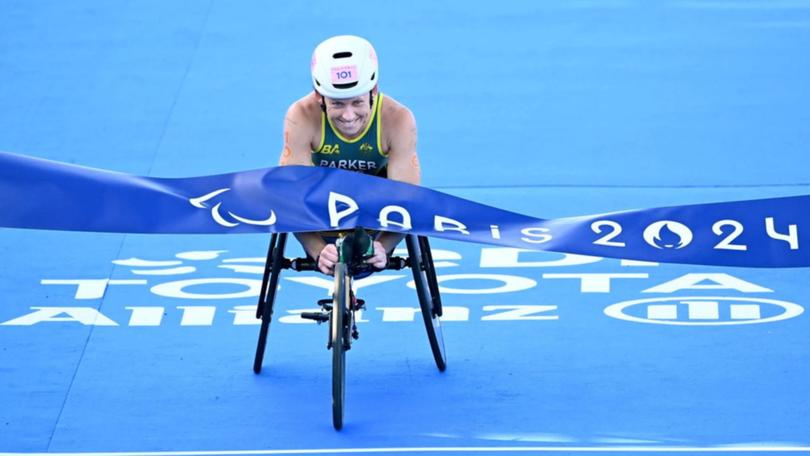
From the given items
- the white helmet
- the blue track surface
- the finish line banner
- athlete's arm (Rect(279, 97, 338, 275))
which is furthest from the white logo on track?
the white helmet

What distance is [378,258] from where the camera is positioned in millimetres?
5688

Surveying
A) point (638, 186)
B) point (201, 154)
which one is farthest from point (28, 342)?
point (638, 186)

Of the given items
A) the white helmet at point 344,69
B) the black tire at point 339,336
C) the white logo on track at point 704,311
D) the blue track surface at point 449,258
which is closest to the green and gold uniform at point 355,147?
the white helmet at point 344,69

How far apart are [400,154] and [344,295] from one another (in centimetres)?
65

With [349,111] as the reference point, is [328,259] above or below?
below

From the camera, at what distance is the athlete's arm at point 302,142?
584cm

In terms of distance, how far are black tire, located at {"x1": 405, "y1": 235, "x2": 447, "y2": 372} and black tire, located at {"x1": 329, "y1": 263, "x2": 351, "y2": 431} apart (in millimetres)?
344

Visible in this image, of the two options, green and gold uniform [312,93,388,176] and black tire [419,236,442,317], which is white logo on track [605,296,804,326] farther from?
green and gold uniform [312,93,388,176]

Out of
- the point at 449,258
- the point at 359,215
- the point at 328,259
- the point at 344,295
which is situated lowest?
the point at 344,295

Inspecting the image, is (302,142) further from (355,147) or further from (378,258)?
(378,258)

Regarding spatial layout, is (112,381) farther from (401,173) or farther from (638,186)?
(638,186)

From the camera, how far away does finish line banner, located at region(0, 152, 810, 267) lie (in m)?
5.46

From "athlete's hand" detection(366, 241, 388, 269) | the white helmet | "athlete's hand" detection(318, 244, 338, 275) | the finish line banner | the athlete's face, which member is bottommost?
"athlete's hand" detection(318, 244, 338, 275)

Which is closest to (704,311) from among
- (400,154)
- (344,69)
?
(400,154)
